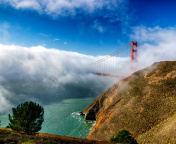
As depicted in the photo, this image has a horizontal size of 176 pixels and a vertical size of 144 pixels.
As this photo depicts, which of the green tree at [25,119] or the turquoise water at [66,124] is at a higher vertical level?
the green tree at [25,119]

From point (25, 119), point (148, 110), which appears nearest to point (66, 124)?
point (25, 119)

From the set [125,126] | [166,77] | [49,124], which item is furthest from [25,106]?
[166,77]

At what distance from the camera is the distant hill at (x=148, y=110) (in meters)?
25.1

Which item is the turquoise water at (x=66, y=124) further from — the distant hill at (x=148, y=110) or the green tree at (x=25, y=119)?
the green tree at (x=25, y=119)

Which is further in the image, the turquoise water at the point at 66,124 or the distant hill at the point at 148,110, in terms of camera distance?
the turquoise water at the point at 66,124

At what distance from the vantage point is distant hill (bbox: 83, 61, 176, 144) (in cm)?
2506

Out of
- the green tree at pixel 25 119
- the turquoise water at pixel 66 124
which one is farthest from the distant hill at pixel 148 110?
the green tree at pixel 25 119

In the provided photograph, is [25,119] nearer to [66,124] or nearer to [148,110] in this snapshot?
[66,124]

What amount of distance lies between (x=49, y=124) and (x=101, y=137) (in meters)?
23.8

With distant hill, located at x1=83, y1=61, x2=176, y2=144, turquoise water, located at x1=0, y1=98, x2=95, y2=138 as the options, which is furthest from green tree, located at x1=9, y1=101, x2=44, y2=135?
turquoise water, located at x1=0, y1=98, x2=95, y2=138

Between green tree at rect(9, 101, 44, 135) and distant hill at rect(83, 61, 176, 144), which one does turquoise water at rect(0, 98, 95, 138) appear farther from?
green tree at rect(9, 101, 44, 135)

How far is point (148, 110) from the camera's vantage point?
32.6m

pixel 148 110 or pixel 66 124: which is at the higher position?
pixel 148 110

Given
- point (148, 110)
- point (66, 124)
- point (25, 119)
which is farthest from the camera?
point (66, 124)
